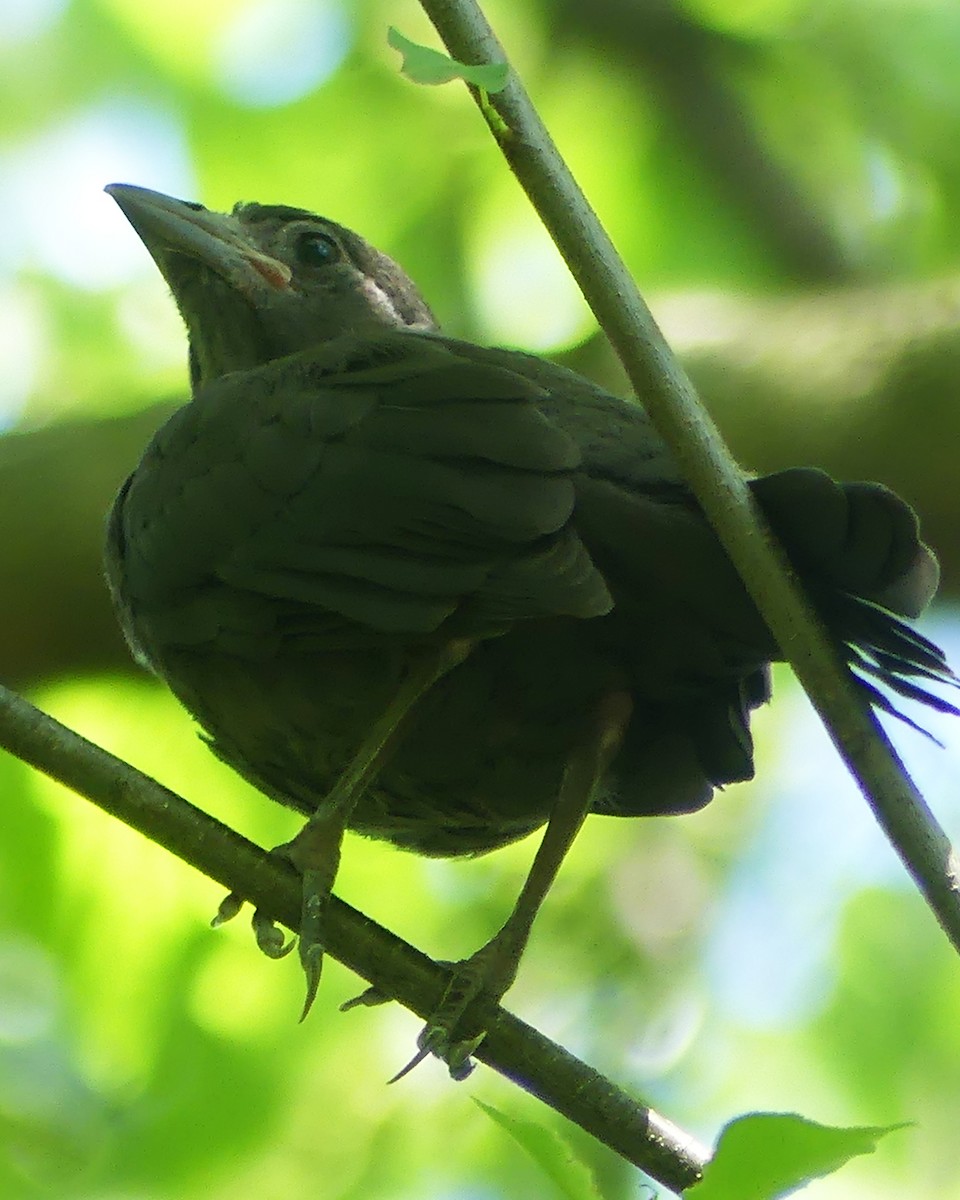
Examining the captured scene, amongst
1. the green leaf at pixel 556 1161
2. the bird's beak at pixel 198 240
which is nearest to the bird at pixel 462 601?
the bird's beak at pixel 198 240

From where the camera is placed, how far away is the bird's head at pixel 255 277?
427cm

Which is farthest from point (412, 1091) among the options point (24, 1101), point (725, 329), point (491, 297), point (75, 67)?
point (75, 67)

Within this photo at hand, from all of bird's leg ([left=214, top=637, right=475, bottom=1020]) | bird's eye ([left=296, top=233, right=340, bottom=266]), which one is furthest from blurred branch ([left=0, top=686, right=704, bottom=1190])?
bird's eye ([left=296, top=233, right=340, bottom=266])

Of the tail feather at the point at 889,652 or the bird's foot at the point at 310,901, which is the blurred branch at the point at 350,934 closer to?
the bird's foot at the point at 310,901

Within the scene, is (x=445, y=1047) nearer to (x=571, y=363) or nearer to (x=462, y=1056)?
(x=462, y=1056)

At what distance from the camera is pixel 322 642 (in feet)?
10.9

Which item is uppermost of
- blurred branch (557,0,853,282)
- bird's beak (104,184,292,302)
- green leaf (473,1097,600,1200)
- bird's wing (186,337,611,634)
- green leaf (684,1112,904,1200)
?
blurred branch (557,0,853,282)

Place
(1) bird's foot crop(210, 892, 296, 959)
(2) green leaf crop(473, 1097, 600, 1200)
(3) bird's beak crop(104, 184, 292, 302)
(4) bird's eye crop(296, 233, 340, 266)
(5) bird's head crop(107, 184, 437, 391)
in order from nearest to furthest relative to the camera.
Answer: (2) green leaf crop(473, 1097, 600, 1200) < (1) bird's foot crop(210, 892, 296, 959) < (3) bird's beak crop(104, 184, 292, 302) < (5) bird's head crop(107, 184, 437, 391) < (4) bird's eye crop(296, 233, 340, 266)

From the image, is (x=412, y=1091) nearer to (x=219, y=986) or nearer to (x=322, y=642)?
(x=219, y=986)

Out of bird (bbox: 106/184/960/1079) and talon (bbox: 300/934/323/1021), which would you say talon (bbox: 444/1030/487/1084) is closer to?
bird (bbox: 106/184/960/1079)

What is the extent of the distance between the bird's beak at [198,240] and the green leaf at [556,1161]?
2849 mm

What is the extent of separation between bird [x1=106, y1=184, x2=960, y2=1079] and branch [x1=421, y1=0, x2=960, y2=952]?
134 mm

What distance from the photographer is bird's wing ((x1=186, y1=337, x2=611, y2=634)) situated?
3000 mm

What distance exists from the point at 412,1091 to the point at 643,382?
10.3 feet
